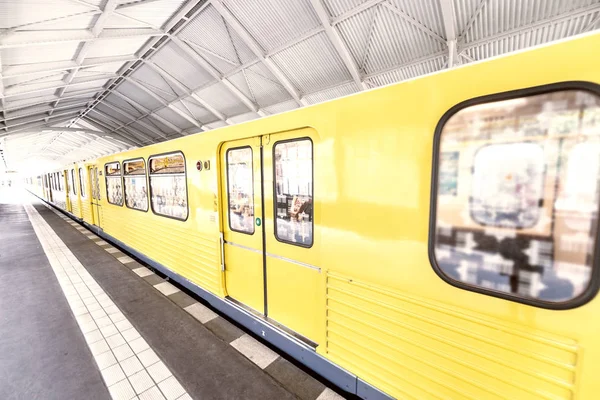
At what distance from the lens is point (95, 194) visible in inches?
317

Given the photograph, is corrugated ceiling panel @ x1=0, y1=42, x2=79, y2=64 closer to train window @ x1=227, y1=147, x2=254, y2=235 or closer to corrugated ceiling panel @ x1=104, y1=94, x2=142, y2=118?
train window @ x1=227, y1=147, x2=254, y2=235

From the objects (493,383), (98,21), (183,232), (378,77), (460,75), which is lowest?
(493,383)

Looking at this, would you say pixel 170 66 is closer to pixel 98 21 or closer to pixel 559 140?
pixel 98 21

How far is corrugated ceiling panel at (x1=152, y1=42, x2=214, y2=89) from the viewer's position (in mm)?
11296

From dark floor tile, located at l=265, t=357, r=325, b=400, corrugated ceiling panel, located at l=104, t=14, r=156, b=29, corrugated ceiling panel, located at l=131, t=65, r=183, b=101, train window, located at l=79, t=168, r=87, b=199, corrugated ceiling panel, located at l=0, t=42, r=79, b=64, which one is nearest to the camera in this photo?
dark floor tile, located at l=265, t=357, r=325, b=400

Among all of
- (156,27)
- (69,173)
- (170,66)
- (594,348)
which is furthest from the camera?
(170,66)

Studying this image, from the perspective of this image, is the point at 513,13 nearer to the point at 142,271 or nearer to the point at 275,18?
the point at 275,18

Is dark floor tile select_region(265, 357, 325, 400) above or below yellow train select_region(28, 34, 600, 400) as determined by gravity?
below

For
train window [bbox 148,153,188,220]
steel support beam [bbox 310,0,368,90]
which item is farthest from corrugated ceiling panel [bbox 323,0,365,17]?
train window [bbox 148,153,188,220]

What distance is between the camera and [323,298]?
234cm

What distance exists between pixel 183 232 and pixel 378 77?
864cm

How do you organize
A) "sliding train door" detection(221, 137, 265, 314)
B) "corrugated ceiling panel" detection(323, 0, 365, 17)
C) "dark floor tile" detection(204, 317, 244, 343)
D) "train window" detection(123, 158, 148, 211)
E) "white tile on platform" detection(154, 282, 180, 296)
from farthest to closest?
1. "corrugated ceiling panel" detection(323, 0, 365, 17)
2. "train window" detection(123, 158, 148, 211)
3. "white tile on platform" detection(154, 282, 180, 296)
4. "dark floor tile" detection(204, 317, 244, 343)
5. "sliding train door" detection(221, 137, 265, 314)

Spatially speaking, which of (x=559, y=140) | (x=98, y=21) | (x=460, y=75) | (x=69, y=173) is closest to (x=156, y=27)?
(x=98, y=21)

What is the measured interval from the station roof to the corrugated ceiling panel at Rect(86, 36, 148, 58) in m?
0.05
